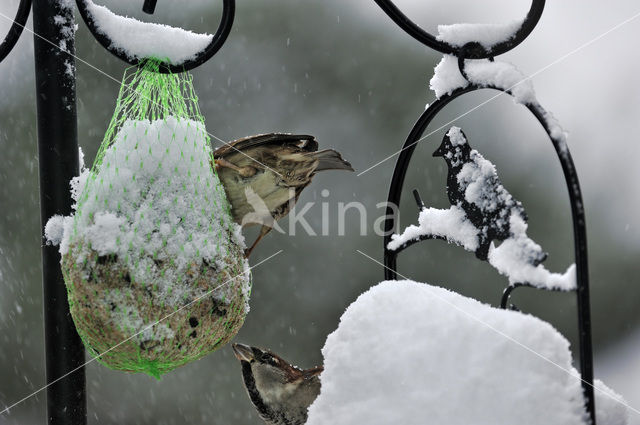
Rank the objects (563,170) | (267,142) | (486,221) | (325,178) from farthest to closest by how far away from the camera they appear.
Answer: (325,178) → (267,142) → (486,221) → (563,170)

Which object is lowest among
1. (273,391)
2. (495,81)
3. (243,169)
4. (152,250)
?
(273,391)

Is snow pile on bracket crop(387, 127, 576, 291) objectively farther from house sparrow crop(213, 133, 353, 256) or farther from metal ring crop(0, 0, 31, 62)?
metal ring crop(0, 0, 31, 62)

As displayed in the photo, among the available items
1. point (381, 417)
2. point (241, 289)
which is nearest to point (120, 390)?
point (241, 289)

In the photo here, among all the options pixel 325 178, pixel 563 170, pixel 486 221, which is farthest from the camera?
pixel 325 178

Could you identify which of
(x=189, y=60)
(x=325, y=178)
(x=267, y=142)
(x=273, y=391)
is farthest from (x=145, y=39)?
(x=325, y=178)

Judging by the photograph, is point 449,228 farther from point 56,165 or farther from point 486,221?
point 56,165

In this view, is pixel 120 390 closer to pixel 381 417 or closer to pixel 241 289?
pixel 241 289
